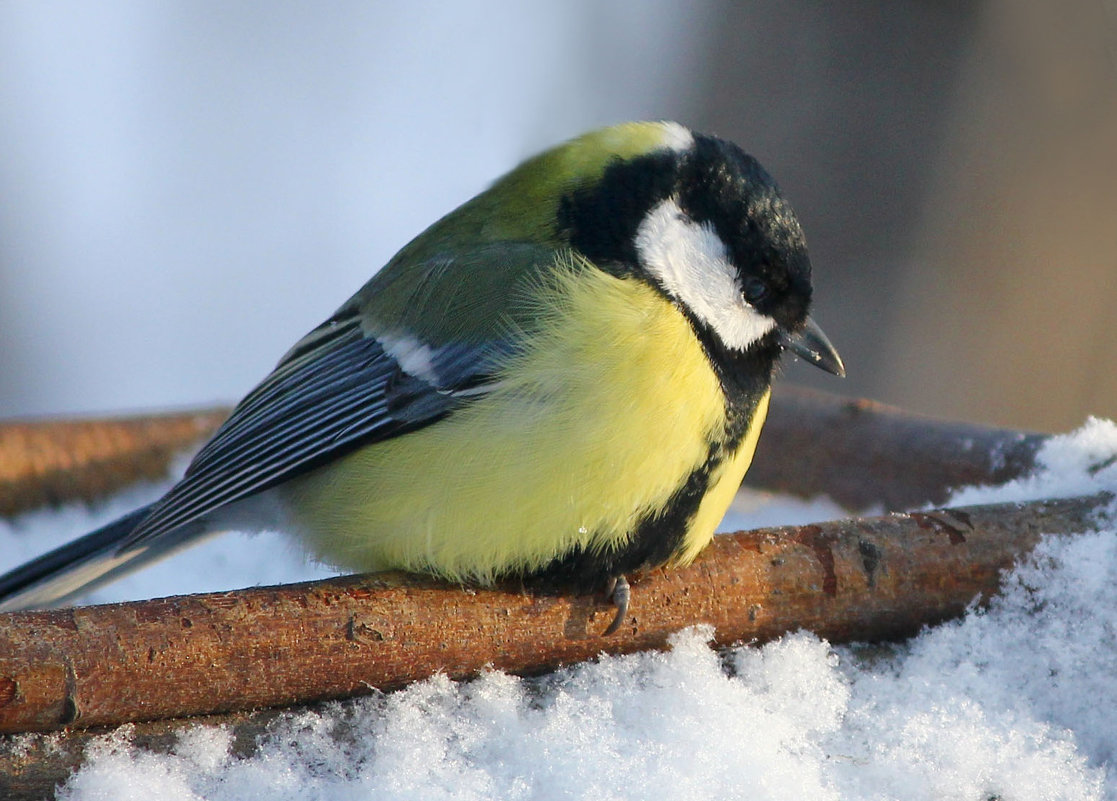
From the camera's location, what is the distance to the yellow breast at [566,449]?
5.57ft

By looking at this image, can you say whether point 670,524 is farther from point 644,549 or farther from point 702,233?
point 702,233

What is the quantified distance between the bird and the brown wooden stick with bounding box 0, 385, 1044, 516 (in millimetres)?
513

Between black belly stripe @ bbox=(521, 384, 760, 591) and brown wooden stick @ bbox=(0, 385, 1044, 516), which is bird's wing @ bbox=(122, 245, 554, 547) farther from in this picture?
brown wooden stick @ bbox=(0, 385, 1044, 516)

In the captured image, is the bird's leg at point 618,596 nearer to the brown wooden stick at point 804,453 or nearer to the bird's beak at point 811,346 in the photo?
the bird's beak at point 811,346

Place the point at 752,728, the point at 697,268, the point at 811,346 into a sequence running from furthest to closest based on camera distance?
the point at 811,346, the point at 697,268, the point at 752,728

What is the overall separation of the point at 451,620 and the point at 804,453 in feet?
4.59

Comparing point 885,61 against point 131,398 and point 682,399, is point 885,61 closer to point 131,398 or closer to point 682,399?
point 682,399

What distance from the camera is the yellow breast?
1.70m

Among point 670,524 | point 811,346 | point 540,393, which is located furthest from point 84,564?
point 811,346

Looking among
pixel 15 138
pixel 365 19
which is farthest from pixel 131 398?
pixel 365 19

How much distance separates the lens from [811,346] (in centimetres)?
203

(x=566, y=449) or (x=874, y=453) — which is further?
(x=874, y=453)

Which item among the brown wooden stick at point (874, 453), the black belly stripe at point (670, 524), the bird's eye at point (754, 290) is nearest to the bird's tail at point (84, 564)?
the black belly stripe at point (670, 524)

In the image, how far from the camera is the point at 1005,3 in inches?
191
